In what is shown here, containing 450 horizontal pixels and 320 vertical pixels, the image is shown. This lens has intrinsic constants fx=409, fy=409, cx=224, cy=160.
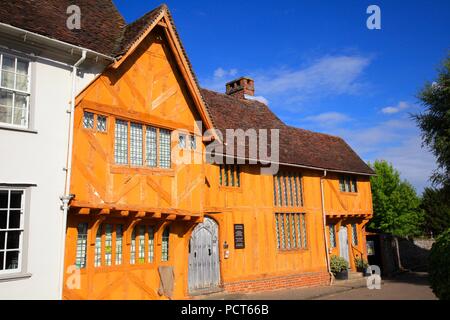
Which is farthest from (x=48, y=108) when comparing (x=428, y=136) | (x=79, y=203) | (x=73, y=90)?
(x=428, y=136)

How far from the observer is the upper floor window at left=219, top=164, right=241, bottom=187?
1584 cm

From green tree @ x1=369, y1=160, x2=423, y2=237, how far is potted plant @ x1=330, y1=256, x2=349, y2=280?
960 cm

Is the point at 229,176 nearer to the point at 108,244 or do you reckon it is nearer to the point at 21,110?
the point at 108,244

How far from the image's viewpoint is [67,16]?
37.3 feet

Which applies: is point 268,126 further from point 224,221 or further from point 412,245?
point 412,245

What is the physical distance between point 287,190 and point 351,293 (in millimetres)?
5028

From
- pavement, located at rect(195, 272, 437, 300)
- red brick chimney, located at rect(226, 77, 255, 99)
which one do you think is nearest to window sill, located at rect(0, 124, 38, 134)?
pavement, located at rect(195, 272, 437, 300)

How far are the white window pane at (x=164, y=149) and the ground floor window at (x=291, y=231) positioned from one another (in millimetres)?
6947

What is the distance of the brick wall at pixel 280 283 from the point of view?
1534 centimetres

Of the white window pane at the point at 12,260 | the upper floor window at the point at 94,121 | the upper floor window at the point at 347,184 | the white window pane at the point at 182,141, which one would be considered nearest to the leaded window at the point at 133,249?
the white window pane at the point at 182,141

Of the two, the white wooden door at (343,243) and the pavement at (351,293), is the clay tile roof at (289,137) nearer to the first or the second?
the white wooden door at (343,243)

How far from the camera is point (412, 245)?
30.8m
